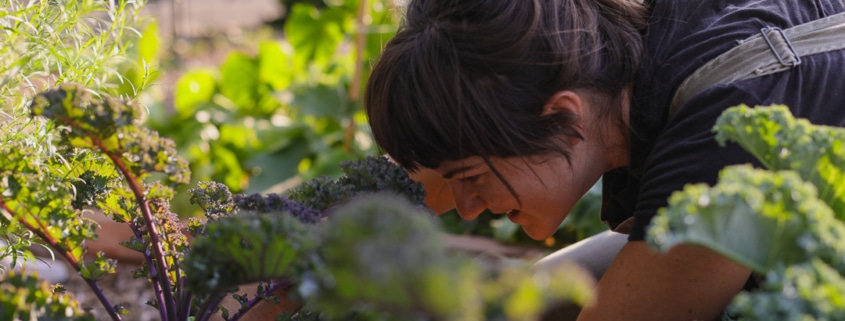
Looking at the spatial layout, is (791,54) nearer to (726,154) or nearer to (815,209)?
(726,154)

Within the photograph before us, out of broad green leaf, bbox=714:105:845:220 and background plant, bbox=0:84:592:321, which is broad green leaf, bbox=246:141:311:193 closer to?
background plant, bbox=0:84:592:321

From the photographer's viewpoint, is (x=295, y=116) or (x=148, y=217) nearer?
(x=148, y=217)

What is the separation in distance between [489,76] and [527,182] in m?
0.18

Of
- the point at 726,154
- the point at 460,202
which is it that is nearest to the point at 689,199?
the point at 726,154

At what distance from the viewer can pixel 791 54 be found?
1315 millimetres

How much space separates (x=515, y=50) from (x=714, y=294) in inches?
17.3

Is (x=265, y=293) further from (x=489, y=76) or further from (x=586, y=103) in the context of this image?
(x=586, y=103)

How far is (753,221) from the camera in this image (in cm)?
79

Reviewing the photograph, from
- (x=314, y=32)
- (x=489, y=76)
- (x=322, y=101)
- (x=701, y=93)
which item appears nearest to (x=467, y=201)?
(x=489, y=76)

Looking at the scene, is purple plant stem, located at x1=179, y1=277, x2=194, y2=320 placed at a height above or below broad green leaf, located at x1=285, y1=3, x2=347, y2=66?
above

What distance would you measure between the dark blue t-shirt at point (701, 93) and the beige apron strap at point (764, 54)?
1 cm

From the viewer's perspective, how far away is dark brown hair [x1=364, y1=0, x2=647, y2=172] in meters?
1.30

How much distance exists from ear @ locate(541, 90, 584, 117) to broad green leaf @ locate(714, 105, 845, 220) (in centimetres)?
38

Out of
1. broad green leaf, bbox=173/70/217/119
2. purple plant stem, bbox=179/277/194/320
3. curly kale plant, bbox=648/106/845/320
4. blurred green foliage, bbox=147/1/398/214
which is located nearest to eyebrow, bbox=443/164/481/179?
purple plant stem, bbox=179/277/194/320
